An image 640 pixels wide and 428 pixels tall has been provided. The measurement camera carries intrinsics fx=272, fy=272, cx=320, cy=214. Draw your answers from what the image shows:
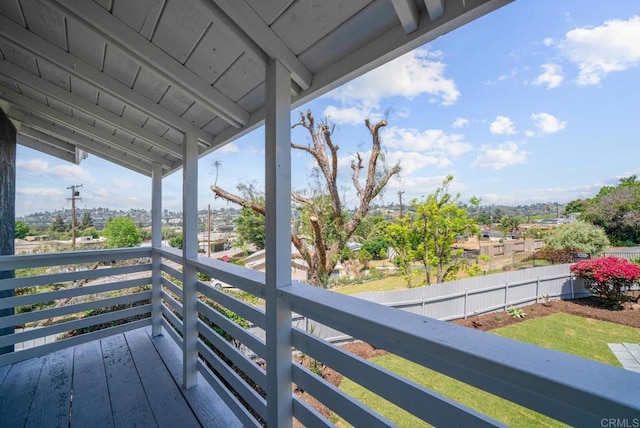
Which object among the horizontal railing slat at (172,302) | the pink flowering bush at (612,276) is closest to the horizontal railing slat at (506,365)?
the horizontal railing slat at (172,302)

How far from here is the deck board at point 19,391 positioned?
1593 mm

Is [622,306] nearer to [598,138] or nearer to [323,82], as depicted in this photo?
[598,138]

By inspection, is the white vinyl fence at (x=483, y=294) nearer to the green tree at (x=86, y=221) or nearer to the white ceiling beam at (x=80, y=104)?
the white ceiling beam at (x=80, y=104)

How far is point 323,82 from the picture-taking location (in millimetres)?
1062

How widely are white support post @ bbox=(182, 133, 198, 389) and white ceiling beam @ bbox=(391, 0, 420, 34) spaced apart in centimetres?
159

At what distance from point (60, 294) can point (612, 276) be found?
4.53 m

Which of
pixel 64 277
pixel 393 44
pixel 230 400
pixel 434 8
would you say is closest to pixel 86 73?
pixel 393 44

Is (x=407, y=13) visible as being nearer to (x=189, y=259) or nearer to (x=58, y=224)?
(x=189, y=259)

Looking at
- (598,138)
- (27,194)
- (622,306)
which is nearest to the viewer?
(598,138)

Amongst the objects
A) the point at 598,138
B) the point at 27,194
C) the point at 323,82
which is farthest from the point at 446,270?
the point at 27,194

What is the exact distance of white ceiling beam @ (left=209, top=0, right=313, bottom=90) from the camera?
856 mm

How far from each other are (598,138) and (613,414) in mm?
2067

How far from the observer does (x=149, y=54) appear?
45.2 inches

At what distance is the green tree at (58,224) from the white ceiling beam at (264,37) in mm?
3996
